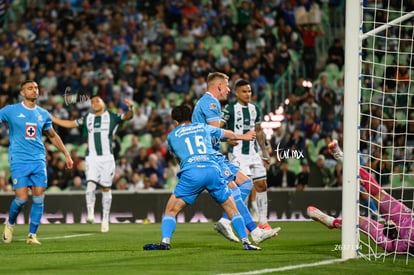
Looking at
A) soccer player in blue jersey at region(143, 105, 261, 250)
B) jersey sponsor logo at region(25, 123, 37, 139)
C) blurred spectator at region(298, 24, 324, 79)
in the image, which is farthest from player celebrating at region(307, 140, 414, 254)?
blurred spectator at region(298, 24, 324, 79)

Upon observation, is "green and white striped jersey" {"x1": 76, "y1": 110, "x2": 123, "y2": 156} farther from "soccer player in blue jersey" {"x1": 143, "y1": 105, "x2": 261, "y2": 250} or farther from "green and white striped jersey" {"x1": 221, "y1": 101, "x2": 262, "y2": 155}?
"soccer player in blue jersey" {"x1": 143, "y1": 105, "x2": 261, "y2": 250}

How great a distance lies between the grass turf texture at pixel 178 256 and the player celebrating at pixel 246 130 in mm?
957

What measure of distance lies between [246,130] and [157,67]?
9871 mm

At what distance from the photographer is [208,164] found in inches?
447

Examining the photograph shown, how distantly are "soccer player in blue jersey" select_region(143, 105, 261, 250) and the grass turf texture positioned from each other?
43 cm

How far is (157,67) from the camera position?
24.6 metres

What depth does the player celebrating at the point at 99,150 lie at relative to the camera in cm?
1712

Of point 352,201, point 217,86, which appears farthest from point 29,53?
point 352,201

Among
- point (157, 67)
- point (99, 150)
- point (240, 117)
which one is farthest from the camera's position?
point (157, 67)

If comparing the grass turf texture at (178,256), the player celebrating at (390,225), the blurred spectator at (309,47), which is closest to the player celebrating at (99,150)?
the grass turf texture at (178,256)

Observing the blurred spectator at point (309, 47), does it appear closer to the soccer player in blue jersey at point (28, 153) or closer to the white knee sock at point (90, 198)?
the white knee sock at point (90, 198)

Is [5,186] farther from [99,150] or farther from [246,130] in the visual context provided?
[246,130]

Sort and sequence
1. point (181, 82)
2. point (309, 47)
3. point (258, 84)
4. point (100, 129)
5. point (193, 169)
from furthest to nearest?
point (309, 47)
point (258, 84)
point (181, 82)
point (100, 129)
point (193, 169)

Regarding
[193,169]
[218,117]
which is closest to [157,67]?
[218,117]
